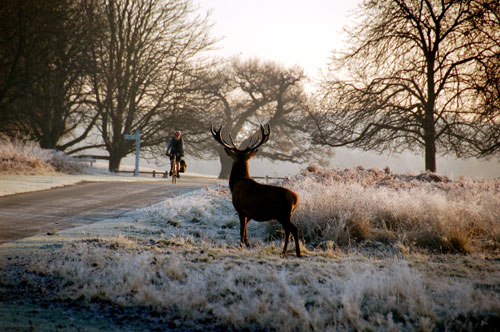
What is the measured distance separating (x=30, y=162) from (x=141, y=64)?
1070cm

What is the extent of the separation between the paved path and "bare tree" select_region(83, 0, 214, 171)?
41.5 feet

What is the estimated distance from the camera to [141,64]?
24516 mm

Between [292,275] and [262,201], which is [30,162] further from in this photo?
[292,275]

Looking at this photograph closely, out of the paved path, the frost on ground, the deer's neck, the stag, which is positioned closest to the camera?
the frost on ground

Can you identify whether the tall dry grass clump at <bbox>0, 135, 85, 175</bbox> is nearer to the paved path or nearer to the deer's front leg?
the paved path

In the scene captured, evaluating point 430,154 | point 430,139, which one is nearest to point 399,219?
point 430,139

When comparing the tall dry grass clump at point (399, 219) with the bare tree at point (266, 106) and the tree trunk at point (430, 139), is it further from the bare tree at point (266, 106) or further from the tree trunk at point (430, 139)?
the bare tree at point (266, 106)

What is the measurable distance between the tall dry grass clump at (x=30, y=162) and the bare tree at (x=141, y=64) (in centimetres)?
589

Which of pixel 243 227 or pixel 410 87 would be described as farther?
Answer: pixel 410 87

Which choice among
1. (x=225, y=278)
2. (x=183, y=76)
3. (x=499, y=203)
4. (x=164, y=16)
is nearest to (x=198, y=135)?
(x=183, y=76)

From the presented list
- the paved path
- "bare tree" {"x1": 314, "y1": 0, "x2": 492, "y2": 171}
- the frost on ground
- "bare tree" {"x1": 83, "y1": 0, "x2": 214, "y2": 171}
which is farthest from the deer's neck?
"bare tree" {"x1": 83, "y1": 0, "x2": 214, "y2": 171}

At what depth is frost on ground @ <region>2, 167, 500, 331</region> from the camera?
3.34 m

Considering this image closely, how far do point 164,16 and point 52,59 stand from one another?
26.0 feet

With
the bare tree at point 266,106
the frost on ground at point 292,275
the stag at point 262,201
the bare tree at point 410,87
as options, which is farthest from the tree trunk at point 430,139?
the bare tree at point 266,106
